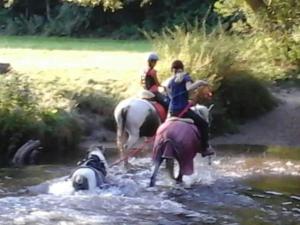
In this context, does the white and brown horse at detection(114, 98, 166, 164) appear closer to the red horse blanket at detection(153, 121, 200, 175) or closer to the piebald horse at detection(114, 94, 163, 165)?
the piebald horse at detection(114, 94, 163, 165)

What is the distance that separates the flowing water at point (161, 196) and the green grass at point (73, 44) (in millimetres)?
20616

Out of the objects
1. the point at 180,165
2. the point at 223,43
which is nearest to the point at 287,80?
the point at 223,43

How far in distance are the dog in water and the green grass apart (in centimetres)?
2262

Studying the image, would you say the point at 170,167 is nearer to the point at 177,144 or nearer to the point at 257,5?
the point at 177,144

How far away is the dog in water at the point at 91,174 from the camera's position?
14562 mm

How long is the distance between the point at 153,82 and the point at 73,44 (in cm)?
2465

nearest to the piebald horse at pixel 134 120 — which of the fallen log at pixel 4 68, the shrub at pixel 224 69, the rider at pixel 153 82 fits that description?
the rider at pixel 153 82

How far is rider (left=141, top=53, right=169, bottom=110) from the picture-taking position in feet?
57.8

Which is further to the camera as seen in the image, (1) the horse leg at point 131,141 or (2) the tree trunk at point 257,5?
(2) the tree trunk at point 257,5

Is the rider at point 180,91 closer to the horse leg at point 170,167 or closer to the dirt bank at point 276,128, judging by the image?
the horse leg at point 170,167

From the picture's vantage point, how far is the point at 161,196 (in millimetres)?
14891

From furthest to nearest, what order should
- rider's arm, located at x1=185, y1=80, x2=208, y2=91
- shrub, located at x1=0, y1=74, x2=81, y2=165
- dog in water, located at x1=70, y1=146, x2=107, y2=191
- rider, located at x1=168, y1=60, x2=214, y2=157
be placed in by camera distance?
shrub, located at x1=0, y1=74, x2=81, y2=165 < rider, located at x1=168, y1=60, x2=214, y2=157 < rider's arm, located at x1=185, y1=80, x2=208, y2=91 < dog in water, located at x1=70, y1=146, x2=107, y2=191

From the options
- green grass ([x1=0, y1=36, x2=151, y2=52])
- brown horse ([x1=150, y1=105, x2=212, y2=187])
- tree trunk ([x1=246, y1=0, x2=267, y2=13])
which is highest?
tree trunk ([x1=246, y1=0, x2=267, y2=13])

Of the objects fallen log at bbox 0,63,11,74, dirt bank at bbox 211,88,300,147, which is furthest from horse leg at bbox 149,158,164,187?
fallen log at bbox 0,63,11,74
